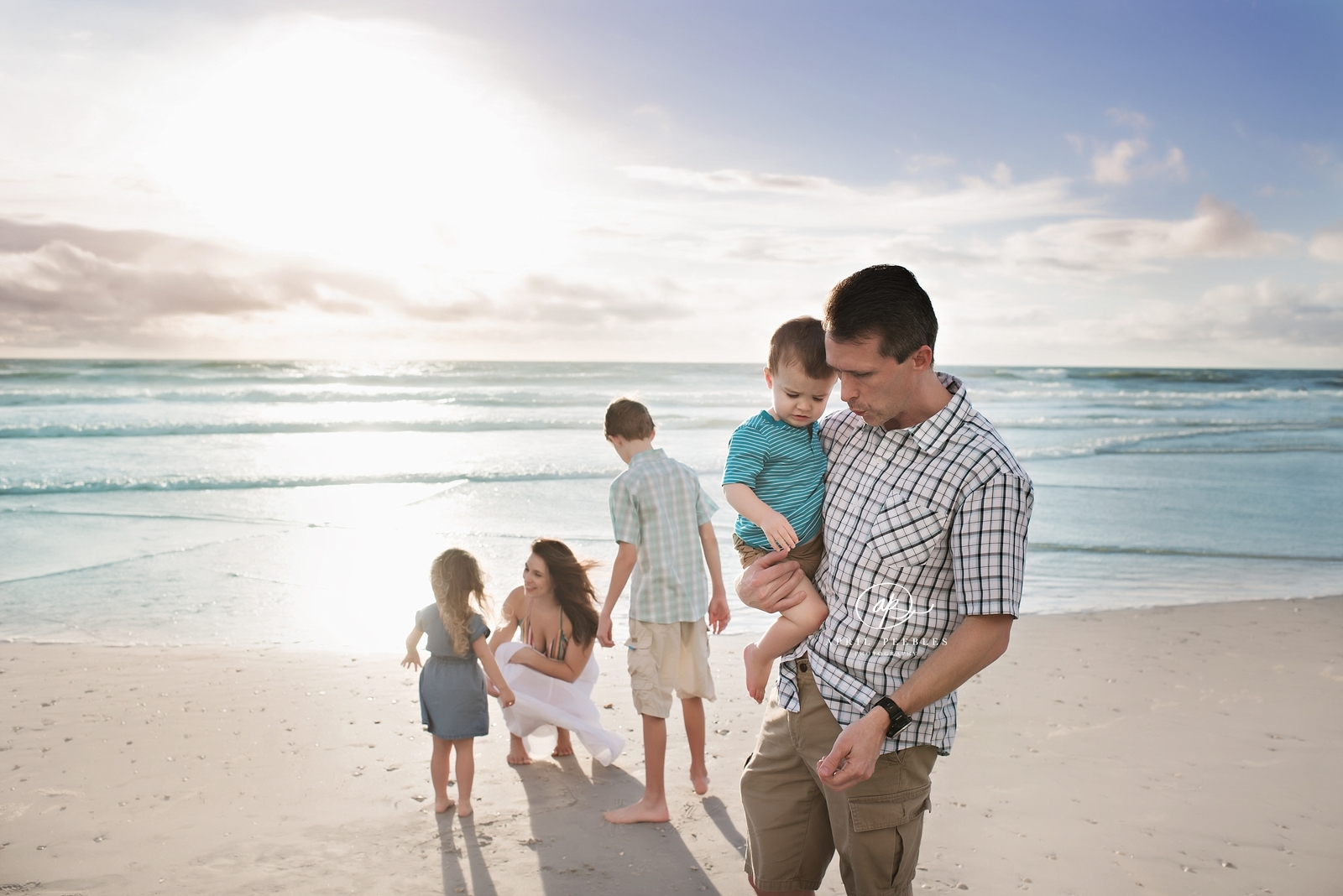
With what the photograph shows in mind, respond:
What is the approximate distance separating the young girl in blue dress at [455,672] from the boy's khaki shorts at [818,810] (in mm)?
1938

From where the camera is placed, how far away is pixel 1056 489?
1359 centimetres

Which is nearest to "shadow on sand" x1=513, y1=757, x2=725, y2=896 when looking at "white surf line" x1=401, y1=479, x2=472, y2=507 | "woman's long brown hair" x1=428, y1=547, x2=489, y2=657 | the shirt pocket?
"woman's long brown hair" x1=428, y1=547, x2=489, y2=657

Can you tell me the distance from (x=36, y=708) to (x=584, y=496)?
803 cm

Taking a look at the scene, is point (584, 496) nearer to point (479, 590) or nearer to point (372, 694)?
point (372, 694)

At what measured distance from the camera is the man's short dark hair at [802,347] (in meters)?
2.54

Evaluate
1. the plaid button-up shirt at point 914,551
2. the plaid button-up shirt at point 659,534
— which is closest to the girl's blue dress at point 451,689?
the plaid button-up shirt at point 659,534

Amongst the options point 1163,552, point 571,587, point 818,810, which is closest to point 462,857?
point 571,587

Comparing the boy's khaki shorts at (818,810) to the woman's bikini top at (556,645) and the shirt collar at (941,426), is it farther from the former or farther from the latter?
the woman's bikini top at (556,645)

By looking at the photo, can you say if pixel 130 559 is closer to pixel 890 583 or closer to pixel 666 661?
pixel 666 661

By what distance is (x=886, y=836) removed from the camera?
234 centimetres

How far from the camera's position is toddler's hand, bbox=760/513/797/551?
243 centimetres

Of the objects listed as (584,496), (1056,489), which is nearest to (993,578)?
(584,496)

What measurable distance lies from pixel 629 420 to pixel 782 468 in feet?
6.29

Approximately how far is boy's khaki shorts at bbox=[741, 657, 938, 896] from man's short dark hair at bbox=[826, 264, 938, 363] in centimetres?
90
